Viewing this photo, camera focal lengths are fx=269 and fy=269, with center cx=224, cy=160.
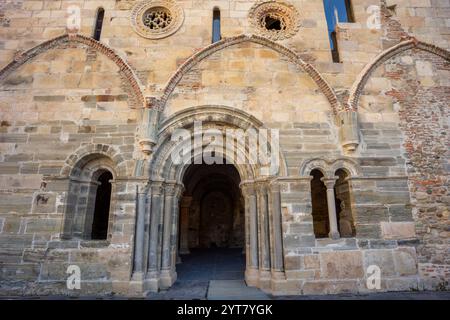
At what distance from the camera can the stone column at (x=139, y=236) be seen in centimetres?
499

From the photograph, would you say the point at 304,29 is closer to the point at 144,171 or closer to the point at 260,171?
the point at 260,171

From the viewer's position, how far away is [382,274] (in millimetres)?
5070

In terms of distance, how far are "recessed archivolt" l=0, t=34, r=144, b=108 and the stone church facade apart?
0.11 ft

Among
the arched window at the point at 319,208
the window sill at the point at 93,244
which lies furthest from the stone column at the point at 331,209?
the window sill at the point at 93,244

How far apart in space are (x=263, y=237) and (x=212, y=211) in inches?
267

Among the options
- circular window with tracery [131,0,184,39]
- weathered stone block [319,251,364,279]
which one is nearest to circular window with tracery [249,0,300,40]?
circular window with tracery [131,0,184,39]

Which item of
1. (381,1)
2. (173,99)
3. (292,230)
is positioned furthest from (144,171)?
(381,1)

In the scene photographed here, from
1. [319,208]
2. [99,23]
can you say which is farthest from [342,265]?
[99,23]

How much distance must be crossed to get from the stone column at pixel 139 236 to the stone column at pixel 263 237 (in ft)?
7.51

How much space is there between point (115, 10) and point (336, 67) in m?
5.35

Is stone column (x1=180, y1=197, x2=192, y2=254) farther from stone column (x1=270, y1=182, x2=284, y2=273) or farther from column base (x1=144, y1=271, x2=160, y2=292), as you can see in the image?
stone column (x1=270, y1=182, x2=284, y2=273)

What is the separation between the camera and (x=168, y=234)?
545 centimetres
